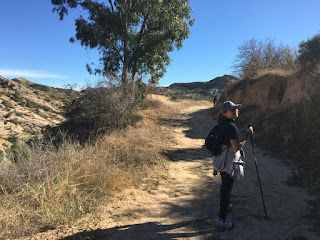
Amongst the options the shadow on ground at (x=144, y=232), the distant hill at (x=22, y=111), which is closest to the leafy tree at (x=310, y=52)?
the shadow on ground at (x=144, y=232)

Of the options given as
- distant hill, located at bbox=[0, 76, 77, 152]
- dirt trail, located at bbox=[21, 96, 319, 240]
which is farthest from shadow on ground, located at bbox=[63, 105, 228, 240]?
distant hill, located at bbox=[0, 76, 77, 152]

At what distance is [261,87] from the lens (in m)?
14.0

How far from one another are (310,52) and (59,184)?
39.2ft

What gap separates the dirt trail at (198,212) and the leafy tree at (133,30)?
12465 millimetres

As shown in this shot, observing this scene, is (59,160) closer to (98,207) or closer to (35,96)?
(98,207)

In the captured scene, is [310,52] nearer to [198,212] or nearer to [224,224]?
[198,212]

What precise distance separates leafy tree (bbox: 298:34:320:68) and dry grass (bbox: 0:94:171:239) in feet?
29.5

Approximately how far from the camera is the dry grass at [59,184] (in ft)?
11.5

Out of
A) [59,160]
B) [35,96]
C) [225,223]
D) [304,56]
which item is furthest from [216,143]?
[35,96]

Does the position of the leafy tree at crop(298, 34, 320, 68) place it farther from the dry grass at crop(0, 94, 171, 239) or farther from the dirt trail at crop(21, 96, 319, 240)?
the dry grass at crop(0, 94, 171, 239)

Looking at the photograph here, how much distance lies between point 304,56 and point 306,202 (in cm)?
932

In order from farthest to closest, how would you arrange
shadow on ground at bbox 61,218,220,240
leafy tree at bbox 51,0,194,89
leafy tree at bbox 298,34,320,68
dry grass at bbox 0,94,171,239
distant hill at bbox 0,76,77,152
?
1. distant hill at bbox 0,76,77,152
2. leafy tree at bbox 51,0,194,89
3. leafy tree at bbox 298,34,320,68
4. dry grass at bbox 0,94,171,239
5. shadow on ground at bbox 61,218,220,240

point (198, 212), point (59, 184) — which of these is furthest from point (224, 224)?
point (59, 184)

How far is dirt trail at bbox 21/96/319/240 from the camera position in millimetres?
3303
